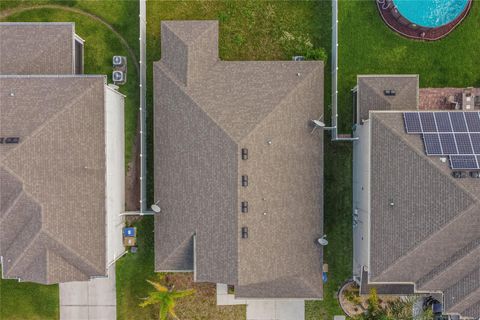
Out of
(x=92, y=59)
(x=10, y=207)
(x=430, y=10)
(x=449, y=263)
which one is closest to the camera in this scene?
(x=10, y=207)

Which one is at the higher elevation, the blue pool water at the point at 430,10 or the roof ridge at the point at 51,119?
the blue pool water at the point at 430,10

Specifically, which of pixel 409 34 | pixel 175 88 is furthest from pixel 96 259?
pixel 409 34

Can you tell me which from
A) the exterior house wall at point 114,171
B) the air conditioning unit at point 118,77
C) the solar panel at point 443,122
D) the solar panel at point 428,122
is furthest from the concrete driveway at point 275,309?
the air conditioning unit at point 118,77

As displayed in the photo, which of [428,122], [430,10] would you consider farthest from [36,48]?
[430,10]

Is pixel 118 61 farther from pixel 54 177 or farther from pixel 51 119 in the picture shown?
pixel 54 177

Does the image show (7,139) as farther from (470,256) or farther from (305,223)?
(470,256)

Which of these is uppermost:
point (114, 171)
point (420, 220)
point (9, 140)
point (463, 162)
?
point (9, 140)

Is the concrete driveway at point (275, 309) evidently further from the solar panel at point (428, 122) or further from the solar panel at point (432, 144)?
the solar panel at point (428, 122)
